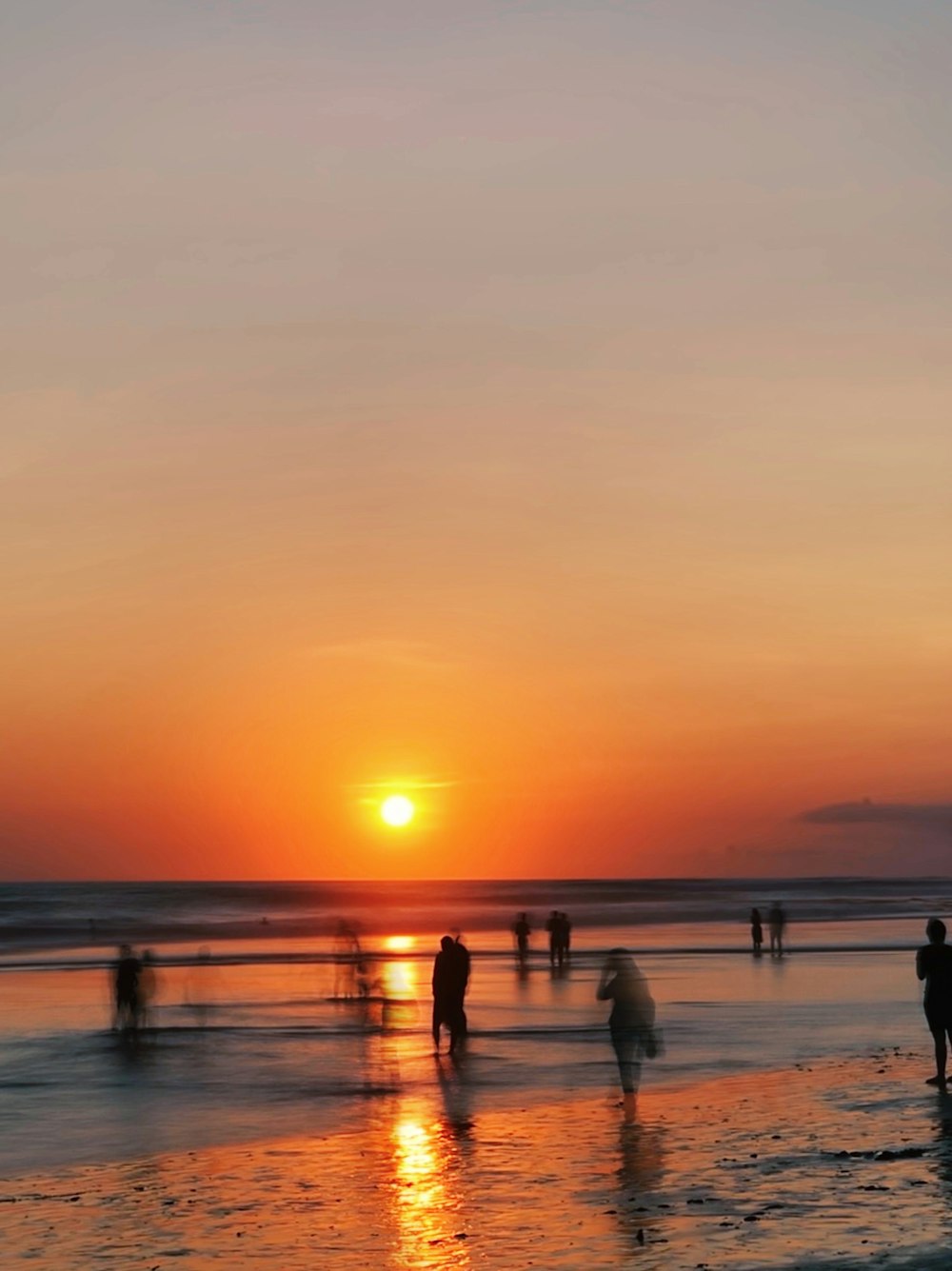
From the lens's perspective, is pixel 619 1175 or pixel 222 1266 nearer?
pixel 222 1266

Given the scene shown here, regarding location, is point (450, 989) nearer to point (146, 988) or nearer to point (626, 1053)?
point (626, 1053)

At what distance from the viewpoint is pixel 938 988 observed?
→ 814 inches

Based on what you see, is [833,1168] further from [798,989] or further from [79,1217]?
[798,989]

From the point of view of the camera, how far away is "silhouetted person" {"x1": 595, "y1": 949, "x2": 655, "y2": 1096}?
20.7 metres

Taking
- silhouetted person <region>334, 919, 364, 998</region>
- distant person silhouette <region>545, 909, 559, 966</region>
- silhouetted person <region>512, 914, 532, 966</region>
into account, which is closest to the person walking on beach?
silhouetted person <region>334, 919, 364, 998</region>

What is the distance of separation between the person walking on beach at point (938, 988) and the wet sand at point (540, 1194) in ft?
1.72

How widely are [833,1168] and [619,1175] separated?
6.89ft

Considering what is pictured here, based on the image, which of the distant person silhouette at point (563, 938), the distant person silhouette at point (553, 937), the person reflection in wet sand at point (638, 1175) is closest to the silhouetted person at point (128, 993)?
the person reflection in wet sand at point (638, 1175)

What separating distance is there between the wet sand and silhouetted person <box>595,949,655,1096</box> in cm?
58

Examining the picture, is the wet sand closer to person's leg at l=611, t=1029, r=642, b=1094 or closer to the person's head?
person's leg at l=611, t=1029, r=642, b=1094

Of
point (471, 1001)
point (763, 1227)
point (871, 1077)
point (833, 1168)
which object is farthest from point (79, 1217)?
point (471, 1001)

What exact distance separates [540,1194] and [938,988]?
7.90m

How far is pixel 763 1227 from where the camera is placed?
13258 millimetres

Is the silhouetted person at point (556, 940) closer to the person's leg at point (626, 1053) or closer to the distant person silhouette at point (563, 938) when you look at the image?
the distant person silhouette at point (563, 938)
